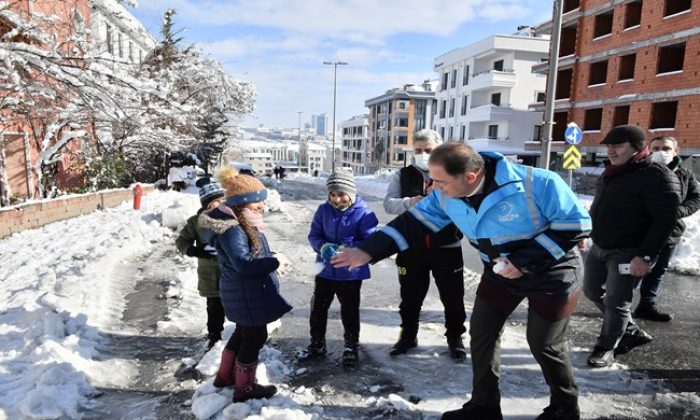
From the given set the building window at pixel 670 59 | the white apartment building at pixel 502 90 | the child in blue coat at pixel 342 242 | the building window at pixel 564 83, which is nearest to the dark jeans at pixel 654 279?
the child in blue coat at pixel 342 242

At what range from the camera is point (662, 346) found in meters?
4.02

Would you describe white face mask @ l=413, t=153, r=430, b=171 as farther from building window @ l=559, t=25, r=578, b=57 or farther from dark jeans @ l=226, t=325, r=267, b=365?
building window @ l=559, t=25, r=578, b=57

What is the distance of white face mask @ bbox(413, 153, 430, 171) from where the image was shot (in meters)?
3.80

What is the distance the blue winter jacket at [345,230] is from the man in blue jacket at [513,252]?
69cm

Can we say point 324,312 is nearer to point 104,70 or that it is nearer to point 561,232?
point 561,232

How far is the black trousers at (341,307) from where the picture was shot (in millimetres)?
3615

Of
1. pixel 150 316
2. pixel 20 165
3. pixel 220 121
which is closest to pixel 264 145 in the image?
pixel 220 121

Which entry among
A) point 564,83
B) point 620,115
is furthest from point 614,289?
point 564,83

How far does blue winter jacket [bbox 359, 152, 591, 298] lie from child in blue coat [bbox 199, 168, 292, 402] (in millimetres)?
1343

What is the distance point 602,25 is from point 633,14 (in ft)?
8.43

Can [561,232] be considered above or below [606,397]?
above

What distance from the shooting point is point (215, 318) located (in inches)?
150

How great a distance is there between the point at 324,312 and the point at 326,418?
3.27ft

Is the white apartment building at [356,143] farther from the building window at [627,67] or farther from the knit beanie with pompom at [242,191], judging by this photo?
the knit beanie with pompom at [242,191]
